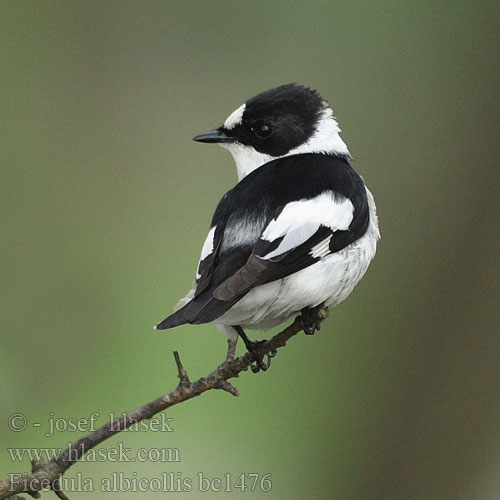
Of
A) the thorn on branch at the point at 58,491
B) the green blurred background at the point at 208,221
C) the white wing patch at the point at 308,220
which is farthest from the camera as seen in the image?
the green blurred background at the point at 208,221

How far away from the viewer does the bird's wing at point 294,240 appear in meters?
2.40

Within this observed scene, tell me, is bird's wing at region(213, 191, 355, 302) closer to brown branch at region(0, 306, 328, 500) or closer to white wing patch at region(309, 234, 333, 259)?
white wing patch at region(309, 234, 333, 259)

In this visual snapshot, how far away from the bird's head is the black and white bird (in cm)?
14

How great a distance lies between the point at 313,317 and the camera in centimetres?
259

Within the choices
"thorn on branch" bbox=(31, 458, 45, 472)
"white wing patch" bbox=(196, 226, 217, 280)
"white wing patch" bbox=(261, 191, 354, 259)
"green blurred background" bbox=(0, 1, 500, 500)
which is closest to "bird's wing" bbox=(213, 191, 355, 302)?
"white wing patch" bbox=(261, 191, 354, 259)

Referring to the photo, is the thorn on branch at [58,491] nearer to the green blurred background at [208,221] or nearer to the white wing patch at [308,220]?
the white wing patch at [308,220]

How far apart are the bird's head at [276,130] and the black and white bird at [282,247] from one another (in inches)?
5.6

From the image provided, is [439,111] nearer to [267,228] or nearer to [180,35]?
[180,35]

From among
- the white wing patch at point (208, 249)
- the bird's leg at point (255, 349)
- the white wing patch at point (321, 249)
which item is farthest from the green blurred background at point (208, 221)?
the white wing patch at point (321, 249)

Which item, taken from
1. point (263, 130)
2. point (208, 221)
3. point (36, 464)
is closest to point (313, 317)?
point (263, 130)

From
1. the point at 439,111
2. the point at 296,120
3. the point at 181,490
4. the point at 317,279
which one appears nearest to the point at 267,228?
the point at 317,279

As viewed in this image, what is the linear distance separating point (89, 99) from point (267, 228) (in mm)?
2866

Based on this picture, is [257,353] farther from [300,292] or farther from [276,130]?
[276,130]

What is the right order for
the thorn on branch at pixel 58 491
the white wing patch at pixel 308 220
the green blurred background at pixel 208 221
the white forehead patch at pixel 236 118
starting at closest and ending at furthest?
the thorn on branch at pixel 58 491
the white wing patch at pixel 308 220
the white forehead patch at pixel 236 118
the green blurred background at pixel 208 221
